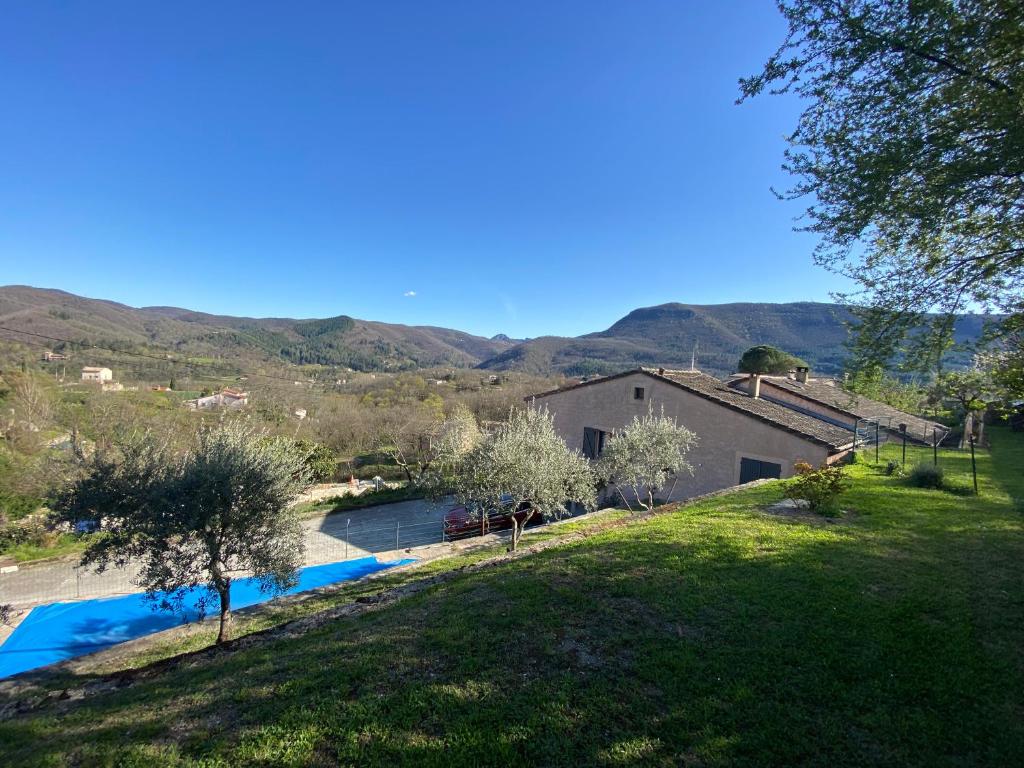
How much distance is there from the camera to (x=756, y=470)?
57.9ft

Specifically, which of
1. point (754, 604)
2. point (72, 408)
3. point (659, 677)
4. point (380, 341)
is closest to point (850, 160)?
point (754, 604)

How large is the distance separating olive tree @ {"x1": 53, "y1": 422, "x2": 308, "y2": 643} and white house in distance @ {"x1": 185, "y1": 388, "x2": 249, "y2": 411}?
43283 millimetres

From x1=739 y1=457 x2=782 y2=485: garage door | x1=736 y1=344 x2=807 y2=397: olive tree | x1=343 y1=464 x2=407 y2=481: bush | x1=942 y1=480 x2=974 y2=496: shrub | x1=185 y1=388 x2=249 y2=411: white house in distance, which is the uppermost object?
x1=736 y1=344 x2=807 y2=397: olive tree

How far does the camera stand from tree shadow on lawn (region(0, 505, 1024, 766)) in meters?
3.13

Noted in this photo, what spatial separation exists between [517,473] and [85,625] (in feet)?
49.0

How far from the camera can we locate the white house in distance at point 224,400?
1869 inches

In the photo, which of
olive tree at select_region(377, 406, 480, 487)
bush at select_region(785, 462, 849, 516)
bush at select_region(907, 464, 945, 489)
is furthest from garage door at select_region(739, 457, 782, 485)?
olive tree at select_region(377, 406, 480, 487)

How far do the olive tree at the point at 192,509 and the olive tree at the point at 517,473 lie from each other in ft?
14.5

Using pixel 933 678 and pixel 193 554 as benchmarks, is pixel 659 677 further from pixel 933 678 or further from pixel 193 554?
pixel 193 554

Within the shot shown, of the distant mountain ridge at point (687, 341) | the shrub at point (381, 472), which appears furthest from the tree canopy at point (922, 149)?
the distant mountain ridge at point (687, 341)

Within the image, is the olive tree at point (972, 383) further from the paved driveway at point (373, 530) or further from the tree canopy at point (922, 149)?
the paved driveway at point (373, 530)

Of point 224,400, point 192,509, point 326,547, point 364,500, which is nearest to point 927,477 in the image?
point 192,509

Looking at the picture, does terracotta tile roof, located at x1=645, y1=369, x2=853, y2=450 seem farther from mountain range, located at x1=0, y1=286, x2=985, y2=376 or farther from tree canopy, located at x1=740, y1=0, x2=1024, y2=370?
mountain range, located at x1=0, y1=286, x2=985, y2=376

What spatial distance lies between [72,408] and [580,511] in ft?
132
